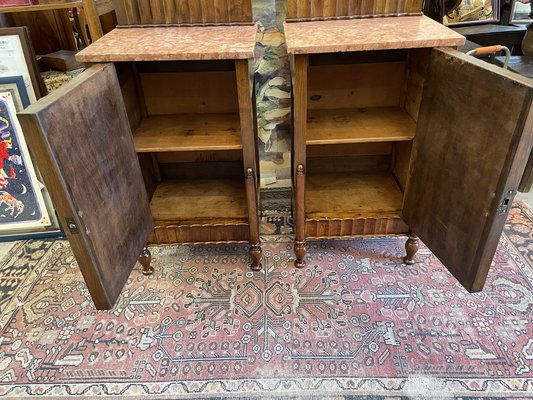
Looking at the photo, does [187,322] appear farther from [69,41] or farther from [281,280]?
[69,41]

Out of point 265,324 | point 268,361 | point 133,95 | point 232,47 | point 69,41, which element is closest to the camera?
point 232,47

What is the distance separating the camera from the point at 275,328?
1.54 meters

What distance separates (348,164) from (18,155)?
5.33ft

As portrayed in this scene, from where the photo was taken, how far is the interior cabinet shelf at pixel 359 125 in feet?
5.01

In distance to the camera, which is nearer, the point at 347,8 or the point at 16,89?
the point at 347,8

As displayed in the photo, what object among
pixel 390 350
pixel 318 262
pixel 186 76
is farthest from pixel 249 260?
pixel 186 76

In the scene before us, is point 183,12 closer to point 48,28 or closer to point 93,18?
point 93,18

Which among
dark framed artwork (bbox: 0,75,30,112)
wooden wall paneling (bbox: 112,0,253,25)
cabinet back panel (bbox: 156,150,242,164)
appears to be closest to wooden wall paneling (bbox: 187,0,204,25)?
wooden wall paneling (bbox: 112,0,253,25)

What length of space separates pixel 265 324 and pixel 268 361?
0.55ft

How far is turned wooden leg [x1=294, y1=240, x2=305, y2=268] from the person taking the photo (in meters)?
1.75

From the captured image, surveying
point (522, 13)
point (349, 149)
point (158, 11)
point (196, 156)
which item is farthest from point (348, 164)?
point (522, 13)

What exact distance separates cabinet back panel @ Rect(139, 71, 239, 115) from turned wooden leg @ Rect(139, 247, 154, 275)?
2.12ft

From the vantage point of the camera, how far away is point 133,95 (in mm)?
1673

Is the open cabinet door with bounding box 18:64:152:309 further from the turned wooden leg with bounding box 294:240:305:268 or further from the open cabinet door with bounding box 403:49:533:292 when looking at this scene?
the open cabinet door with bounding box 403:49:533:292
